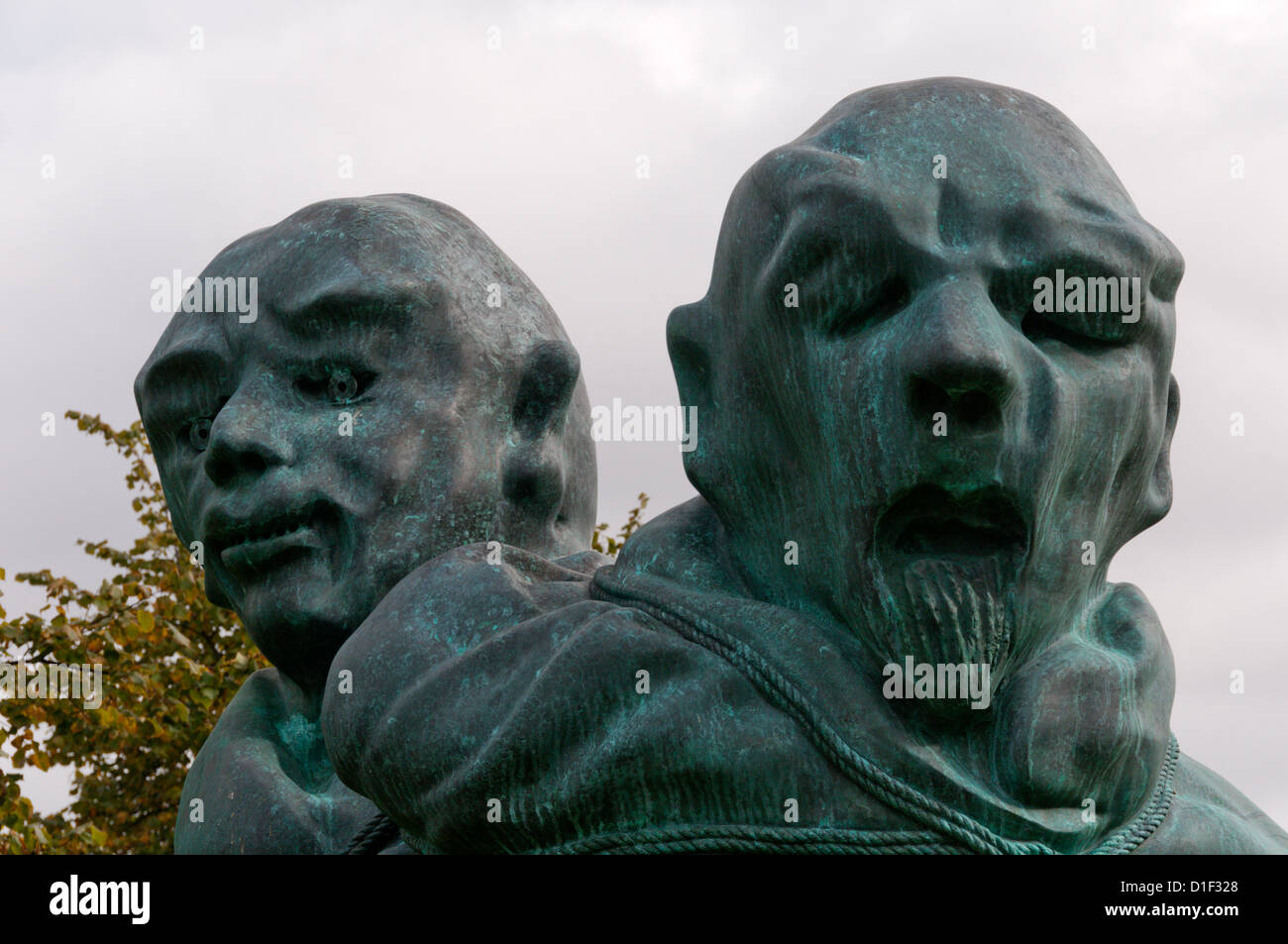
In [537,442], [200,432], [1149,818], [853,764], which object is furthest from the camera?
[200,432]

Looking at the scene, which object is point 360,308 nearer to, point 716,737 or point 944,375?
point 716,737

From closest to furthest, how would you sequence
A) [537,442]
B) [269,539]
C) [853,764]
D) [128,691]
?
[853,764] < [269,539] < [537,442] < [128,691]

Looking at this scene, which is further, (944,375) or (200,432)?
(200,432)

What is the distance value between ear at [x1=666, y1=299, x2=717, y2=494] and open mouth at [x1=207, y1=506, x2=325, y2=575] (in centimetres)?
108

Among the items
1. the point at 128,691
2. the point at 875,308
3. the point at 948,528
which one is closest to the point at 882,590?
the point at 948,528

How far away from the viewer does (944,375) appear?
3609mm

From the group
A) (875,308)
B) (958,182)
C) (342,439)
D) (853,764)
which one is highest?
(958,182)

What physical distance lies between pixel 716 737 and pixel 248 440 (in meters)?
1.62

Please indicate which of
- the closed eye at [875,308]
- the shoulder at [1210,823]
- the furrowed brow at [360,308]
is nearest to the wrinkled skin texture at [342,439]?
the furrowed brow at [360,308]

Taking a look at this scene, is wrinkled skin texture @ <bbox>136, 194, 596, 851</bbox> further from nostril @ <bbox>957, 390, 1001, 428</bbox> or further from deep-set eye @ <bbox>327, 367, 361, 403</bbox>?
nostril @ <bbox>957, 390, 1001, 428</bbox>

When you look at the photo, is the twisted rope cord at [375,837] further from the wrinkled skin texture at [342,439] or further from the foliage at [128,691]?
the foliage at [128,691]

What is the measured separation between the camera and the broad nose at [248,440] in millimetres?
4805
